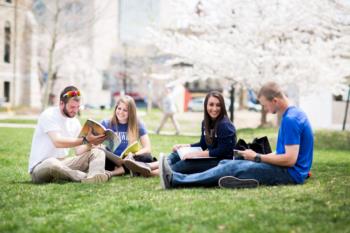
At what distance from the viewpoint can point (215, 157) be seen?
6.72 m

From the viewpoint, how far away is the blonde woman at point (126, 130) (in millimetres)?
7805

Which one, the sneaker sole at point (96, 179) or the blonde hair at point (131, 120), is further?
the blonde hair at point (131, 120)

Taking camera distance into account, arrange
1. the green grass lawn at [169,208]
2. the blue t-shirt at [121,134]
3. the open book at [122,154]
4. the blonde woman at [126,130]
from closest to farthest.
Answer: the green grass lawn at [169,208] → the open book at [122,154] → the blonde woman at [126,130] → the blue t-shirt at [121,134]

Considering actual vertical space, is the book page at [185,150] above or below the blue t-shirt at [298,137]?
below

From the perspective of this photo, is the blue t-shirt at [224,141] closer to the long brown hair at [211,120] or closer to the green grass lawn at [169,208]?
the long brown hair at [211,120]

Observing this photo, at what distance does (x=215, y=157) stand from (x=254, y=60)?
43.3 ft

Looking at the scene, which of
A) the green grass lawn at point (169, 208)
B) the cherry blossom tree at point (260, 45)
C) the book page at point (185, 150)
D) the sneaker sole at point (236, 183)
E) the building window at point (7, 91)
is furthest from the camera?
the building window at point (7, 91)

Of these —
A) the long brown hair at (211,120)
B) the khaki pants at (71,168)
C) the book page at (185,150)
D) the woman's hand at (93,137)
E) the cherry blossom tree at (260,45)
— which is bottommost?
the khaki pants at (71,168)

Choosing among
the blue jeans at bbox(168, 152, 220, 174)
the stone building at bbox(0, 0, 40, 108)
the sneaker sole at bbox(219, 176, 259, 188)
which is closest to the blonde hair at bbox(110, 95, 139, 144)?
the blue jeans at bbox(168, 152, 220, 174)

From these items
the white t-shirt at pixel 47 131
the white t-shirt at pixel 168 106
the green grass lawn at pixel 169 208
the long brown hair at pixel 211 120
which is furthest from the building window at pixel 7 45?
the long brown hair at pixel 211 120

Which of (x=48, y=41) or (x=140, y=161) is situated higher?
(x=48, y=41)

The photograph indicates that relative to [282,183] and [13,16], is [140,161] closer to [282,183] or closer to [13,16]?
[282,183]

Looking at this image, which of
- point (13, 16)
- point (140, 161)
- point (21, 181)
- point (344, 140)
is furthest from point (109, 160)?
point (13, 16)

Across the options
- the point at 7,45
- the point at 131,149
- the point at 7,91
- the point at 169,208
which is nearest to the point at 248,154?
the point at 169,208
